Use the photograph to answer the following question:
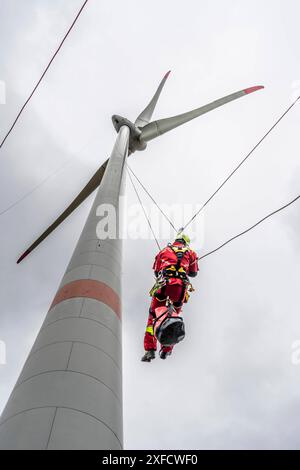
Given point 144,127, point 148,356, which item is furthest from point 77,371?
point 144,127

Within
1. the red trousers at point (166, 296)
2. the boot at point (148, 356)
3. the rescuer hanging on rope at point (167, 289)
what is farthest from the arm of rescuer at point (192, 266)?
the boot at point (148, 356)

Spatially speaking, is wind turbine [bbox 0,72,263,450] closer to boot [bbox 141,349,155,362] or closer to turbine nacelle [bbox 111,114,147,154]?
boot [bbox 141,349,155,362]

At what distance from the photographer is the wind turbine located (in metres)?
4.24

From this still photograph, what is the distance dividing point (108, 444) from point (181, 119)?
55.6 ft

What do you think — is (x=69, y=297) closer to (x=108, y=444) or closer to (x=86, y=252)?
(x=86, y=252)

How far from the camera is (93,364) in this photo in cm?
543

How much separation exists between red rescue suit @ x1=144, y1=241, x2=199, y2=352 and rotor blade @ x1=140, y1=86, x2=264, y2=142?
35.7ft

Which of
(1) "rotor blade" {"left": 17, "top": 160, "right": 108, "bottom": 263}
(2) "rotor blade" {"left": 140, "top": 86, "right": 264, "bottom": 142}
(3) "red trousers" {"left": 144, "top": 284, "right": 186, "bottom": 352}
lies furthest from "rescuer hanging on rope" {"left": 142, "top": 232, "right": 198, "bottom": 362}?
→ (2) "rotor blade" {"left": 140, "top": 86, "right": 264, "bottom": 142}

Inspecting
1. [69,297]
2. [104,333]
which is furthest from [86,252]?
[104,333]

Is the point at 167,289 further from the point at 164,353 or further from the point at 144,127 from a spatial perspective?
the point at 144,127

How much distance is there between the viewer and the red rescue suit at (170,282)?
9148 millimetres

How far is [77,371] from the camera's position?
17.0 ft

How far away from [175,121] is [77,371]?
16093 millimetres
